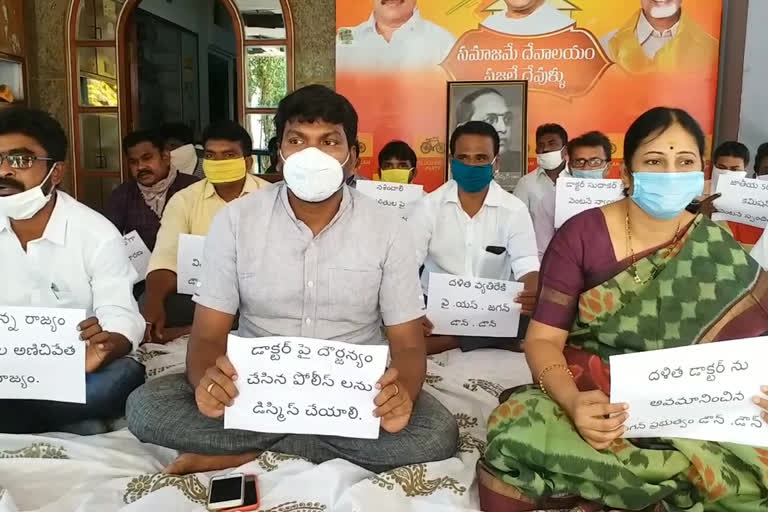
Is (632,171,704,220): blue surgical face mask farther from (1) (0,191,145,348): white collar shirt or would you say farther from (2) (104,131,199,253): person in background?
(2) (104,131,199,253): person in background

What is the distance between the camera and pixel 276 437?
1.90 metres

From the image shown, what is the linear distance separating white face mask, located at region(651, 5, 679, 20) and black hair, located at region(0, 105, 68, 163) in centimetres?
460

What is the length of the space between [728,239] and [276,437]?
1401mm

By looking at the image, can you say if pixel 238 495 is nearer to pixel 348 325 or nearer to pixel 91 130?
pixel 348 325

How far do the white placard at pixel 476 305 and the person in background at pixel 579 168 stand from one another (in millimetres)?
1542

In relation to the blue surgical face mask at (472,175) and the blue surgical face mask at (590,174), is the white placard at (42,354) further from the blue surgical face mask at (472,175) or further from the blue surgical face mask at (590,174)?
the blue surgical face mask at (590,174)

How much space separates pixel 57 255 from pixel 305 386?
1175 millimetres

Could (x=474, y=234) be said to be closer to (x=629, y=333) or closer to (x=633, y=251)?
(x=633, y=251)

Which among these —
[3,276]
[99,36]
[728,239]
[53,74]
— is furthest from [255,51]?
[728,239]

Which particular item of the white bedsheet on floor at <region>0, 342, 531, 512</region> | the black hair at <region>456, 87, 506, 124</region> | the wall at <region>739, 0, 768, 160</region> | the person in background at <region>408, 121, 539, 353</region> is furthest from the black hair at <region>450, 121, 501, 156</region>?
the wall at <region>739, 0, 768, 160</region>

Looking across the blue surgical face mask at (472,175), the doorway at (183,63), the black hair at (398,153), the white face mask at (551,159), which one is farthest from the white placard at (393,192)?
the doorway at (183,63)

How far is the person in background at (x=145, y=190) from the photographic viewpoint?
13.5 feet

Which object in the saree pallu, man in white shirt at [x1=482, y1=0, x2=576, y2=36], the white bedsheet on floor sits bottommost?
the white bedsheet on floor

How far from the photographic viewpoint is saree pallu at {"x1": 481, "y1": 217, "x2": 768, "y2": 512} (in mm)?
1532
